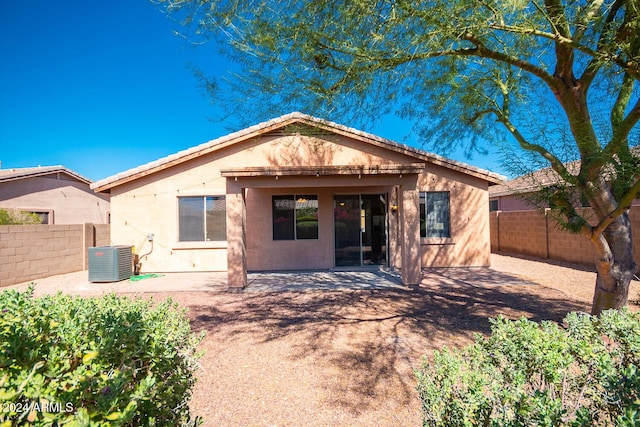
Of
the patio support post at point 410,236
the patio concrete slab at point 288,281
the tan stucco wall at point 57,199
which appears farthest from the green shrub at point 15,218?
the patio support post at point 410,236

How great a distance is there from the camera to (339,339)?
4844 millimetres

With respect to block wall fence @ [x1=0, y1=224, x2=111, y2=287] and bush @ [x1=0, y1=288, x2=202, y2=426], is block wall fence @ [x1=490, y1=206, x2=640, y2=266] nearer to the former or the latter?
bush @ [x1=0, y1=288, x2=202, y2=426]

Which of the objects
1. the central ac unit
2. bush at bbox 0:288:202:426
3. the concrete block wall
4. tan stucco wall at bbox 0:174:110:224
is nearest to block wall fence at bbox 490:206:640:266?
the concrete block wall

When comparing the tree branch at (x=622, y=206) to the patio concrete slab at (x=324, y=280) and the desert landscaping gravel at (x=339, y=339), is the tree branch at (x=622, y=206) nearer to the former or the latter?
the desert landscaping gravel at (x=339, y=339)

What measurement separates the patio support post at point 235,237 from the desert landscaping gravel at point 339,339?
0.46m

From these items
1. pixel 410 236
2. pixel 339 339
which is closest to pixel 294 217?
pixel 410 236

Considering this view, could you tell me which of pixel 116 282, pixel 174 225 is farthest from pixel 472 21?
pixel 116 282

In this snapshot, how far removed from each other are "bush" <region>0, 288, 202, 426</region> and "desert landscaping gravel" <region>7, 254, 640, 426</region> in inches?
51.6

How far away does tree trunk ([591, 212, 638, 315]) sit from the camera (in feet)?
14.5

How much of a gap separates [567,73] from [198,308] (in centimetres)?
752

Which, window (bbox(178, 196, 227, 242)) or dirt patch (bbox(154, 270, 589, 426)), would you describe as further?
window (bbox(178, 196, 227, 242))

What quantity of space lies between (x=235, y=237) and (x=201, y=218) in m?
3.18

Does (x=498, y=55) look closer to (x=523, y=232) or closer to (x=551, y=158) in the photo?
(x=551, y=158)

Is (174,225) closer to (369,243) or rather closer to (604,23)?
(369,243)
